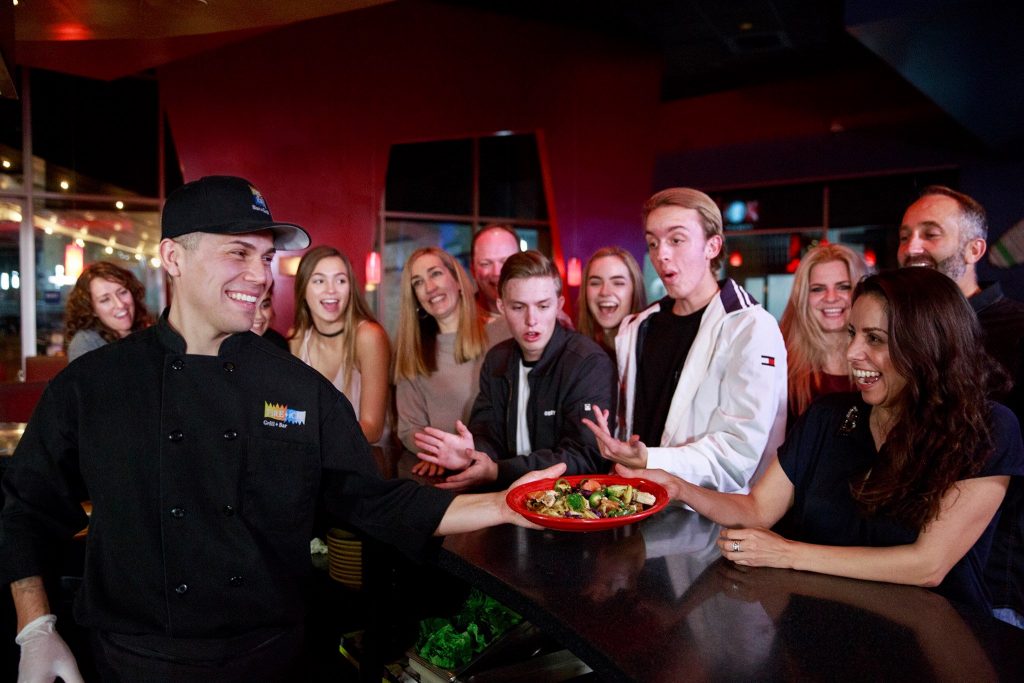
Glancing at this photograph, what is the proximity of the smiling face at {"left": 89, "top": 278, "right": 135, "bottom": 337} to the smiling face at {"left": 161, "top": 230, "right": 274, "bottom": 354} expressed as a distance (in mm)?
3065

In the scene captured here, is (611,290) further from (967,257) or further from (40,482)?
(40,482)

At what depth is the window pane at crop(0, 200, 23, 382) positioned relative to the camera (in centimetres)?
807

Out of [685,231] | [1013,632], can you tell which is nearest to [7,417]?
[685,231]

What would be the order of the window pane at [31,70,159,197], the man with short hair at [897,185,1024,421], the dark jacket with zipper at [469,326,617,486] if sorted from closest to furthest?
the dark jacket with zipper at [469,326,617,486] → the man with short hair at [897,185,1024,421] → the window pane at [31,70,159,197]

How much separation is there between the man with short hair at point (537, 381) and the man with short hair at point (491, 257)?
112 centimetres

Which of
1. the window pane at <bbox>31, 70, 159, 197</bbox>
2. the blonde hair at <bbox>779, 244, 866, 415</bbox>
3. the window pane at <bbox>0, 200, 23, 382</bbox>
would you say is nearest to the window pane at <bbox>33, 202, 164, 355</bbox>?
the window pane at <bbox>0, 200, 23, 382</bbox>

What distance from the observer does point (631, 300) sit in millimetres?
3502

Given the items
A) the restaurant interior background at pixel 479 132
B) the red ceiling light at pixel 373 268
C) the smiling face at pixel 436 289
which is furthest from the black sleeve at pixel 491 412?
the red ceiling light at pixel 373 268

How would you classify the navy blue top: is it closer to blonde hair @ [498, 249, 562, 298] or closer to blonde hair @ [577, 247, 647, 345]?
blonde hair @ [498, 249, 562, 298]

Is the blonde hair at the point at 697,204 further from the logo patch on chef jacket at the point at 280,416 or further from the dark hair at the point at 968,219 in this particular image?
the logo patch on chef jacket at the point at 280,416

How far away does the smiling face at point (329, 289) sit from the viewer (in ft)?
10.7

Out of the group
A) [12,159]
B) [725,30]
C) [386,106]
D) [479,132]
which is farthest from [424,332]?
[725,30]

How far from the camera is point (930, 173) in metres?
9.35

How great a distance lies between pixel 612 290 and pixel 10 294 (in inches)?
301
